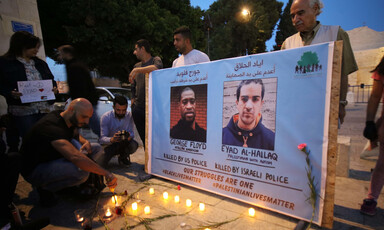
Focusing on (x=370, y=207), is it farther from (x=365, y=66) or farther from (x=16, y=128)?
(x=365, y=66)

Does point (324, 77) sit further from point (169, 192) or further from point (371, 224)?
point (169, 192)

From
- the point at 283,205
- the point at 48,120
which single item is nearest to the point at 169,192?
the point at 283,205

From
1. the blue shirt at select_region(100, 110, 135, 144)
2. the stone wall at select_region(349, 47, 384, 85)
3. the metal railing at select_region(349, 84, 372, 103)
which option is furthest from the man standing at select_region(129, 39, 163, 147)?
the stone wall at select_region(349, 47, 384, 85)

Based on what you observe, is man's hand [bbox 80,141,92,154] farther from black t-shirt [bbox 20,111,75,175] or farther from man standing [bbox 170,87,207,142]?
man standing [bbox 170,87,207,142]

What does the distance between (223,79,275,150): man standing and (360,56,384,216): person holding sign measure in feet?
3.44

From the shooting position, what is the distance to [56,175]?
2617mm

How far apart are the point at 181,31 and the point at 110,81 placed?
30238mm

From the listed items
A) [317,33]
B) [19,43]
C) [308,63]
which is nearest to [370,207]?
[308,63]

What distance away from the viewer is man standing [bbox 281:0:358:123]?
2.29 m

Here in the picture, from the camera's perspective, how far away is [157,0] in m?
14.1

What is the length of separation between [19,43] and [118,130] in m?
2.06

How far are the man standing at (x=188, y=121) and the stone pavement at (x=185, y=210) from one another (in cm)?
78

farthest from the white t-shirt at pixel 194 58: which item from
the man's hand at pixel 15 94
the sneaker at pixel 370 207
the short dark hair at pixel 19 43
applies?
the sneaker at pixel 370 207

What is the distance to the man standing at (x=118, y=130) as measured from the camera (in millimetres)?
4008
